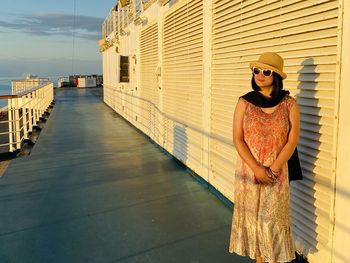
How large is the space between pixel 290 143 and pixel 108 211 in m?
2.67

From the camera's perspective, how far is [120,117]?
15211 millimetres

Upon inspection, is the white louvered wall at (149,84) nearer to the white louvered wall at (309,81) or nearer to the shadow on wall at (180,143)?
the shadow on wall at (180,143)

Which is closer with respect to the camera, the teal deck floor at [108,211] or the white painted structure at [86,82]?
the teal deck floor at [108,211]

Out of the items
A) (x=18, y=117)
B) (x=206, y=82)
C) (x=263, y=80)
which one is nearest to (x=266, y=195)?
(x=263, y=80)

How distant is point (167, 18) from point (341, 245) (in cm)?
573

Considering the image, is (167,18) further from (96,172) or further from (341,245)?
(341,245)

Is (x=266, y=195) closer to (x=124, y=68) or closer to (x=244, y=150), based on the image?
(x=244, y=150)

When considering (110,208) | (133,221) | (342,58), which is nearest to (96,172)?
(110,208)

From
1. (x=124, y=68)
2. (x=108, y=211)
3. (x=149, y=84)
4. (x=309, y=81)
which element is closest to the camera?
(x=309, y=81)

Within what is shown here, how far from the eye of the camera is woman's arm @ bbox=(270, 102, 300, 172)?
268cm

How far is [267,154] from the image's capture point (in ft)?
8.98

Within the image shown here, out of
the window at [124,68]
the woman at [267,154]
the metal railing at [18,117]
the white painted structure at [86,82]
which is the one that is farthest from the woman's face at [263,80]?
the white painted structure at [86,82]

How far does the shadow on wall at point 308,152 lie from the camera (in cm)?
306

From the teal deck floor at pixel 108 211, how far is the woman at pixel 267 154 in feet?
2.50
